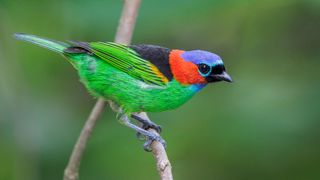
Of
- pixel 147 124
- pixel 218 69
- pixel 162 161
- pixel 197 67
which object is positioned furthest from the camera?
pixel 147 124

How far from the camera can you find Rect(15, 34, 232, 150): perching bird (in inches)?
205

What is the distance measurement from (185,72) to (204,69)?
16cm

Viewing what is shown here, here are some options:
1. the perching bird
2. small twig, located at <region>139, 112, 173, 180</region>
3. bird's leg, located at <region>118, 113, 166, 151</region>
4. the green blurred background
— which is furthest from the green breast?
the green blurred background

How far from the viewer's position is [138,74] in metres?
5.32

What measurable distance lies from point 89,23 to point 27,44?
121 cm

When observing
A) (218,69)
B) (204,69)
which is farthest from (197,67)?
(218,69)

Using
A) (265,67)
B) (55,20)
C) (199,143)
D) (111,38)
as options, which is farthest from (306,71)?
(55,20)

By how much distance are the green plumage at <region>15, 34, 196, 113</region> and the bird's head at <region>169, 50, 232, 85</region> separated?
0.07m

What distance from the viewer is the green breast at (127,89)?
17.1 feet

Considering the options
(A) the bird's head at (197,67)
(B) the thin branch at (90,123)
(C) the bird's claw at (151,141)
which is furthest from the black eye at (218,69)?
(B) the thin branch at (90,123)

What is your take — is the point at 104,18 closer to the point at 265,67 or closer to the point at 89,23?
the point at 89,23

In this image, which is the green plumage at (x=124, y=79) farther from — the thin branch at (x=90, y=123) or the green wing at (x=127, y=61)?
the thin branch at (x=90, y=123)

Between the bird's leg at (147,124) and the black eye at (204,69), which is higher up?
the black eye at (204,69)

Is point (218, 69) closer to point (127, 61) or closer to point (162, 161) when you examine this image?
point (127, 61)
